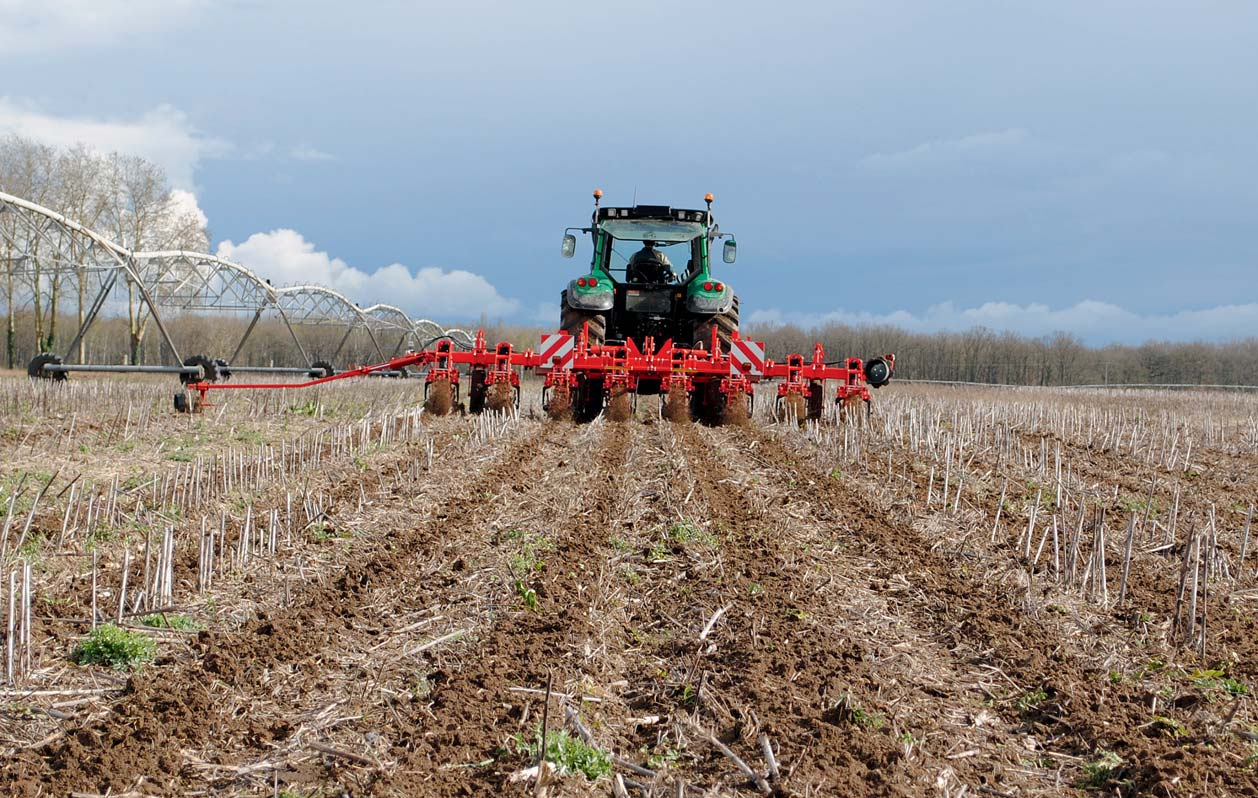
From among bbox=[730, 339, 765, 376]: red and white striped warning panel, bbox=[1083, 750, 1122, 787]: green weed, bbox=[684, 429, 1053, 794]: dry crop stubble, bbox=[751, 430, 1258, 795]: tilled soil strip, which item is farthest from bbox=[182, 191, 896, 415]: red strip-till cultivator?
bbox=[1083, 750, 1122, 787]: green weed

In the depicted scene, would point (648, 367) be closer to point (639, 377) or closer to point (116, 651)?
point (639, 377)

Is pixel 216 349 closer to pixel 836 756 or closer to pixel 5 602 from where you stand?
pixel 5 602

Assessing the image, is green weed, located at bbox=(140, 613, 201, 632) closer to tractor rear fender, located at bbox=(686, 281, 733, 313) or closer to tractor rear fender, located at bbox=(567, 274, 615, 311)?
tractor rear fender, located at bbox=(567, 274, 615, 311)

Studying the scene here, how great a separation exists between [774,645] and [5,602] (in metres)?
3.18

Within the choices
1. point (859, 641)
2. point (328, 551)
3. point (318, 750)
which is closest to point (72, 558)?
point (328, 551)

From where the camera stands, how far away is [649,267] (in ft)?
38.4

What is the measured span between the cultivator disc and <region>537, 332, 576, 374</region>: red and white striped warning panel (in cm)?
1

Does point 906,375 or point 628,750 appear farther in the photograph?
point 906,375

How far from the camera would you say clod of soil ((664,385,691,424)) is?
10.1 meters

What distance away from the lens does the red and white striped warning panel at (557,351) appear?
33.5ft

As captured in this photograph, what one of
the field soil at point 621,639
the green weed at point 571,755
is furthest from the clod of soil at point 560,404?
the green weed at point 571,755

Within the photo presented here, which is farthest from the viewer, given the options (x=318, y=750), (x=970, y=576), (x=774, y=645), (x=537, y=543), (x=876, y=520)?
(x=876, y=520)

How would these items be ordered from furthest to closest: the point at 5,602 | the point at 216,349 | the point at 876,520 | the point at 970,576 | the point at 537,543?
the point at 216,349 → the point at 876,520 → the point at 537,543 → the point at 970,576 → the point at 5,602

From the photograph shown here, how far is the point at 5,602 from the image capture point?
→ 3.67 meters
